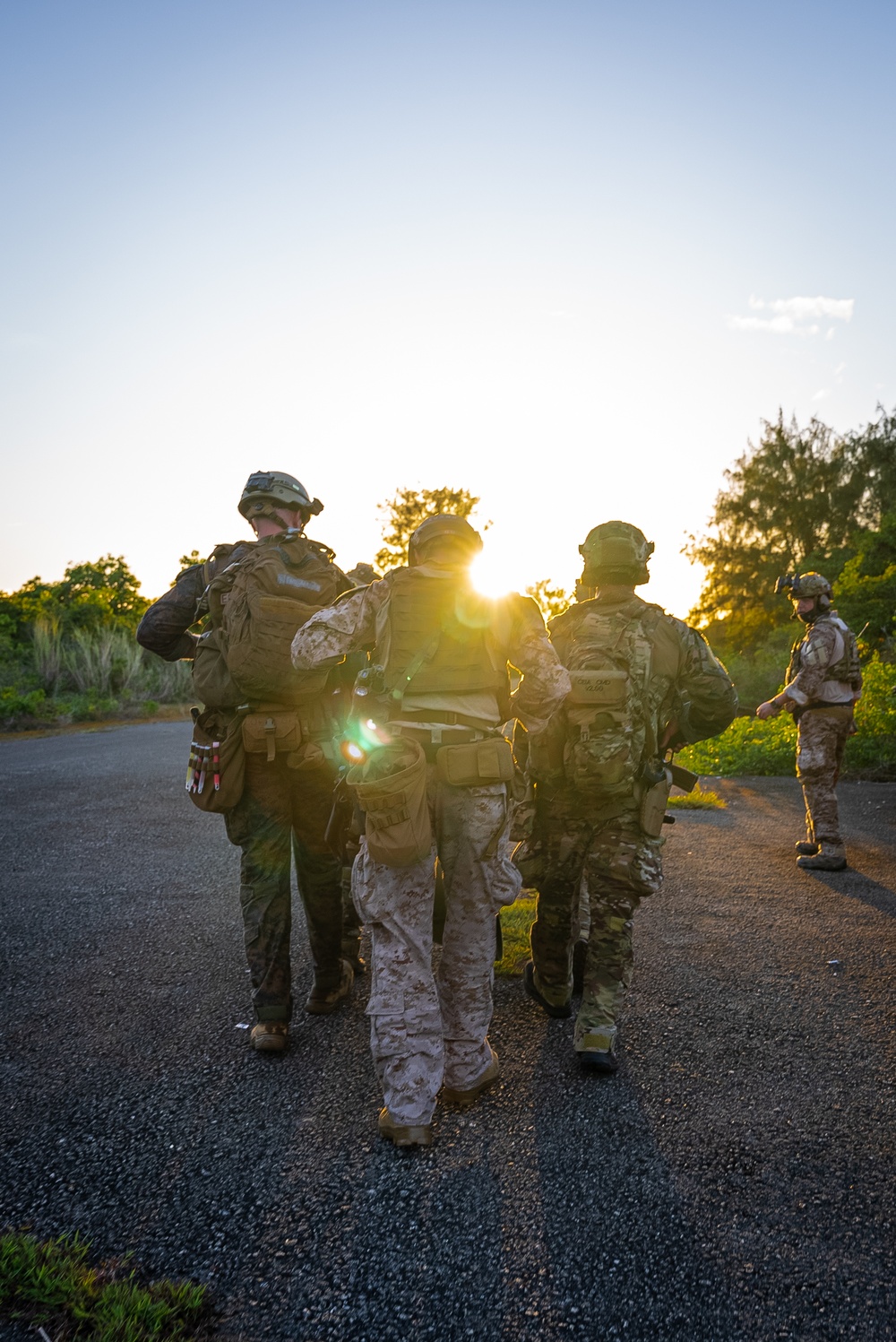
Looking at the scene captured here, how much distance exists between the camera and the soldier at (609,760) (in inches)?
137

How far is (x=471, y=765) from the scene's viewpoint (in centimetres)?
291

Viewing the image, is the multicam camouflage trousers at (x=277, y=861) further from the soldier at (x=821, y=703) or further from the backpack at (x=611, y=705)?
the soldier at (x=821, y=703)

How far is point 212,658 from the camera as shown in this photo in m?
3.59

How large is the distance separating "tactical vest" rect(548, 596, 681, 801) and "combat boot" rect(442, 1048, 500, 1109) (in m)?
1.22

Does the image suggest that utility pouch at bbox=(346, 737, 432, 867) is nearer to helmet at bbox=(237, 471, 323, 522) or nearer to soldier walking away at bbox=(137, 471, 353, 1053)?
soldier walking away at bbox=(137, 471, 353, 1053)

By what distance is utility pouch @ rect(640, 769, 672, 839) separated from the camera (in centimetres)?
349

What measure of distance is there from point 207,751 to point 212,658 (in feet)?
1.40

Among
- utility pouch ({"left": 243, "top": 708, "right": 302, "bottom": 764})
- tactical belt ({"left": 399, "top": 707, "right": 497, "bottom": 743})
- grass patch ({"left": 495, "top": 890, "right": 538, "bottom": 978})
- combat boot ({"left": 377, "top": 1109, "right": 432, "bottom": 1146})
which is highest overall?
Answer: tactical belt ({"left": 399, "top": 707, "right": 497, "bottom": 743})

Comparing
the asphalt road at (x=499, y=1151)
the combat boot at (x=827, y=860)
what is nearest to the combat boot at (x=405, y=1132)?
the asphalt road at (x=499, y=1151)

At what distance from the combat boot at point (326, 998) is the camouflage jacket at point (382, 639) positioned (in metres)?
1.66

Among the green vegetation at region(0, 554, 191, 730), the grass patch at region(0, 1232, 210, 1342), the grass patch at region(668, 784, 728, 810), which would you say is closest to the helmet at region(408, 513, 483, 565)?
the grass patch at region(0, 1232, 210, 1342)

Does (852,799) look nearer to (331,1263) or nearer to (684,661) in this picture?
(684,661)

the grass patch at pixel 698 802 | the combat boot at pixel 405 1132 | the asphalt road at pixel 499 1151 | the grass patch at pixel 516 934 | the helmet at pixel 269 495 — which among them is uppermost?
the helmet at pixel 269 495

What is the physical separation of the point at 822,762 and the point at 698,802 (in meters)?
2.78
